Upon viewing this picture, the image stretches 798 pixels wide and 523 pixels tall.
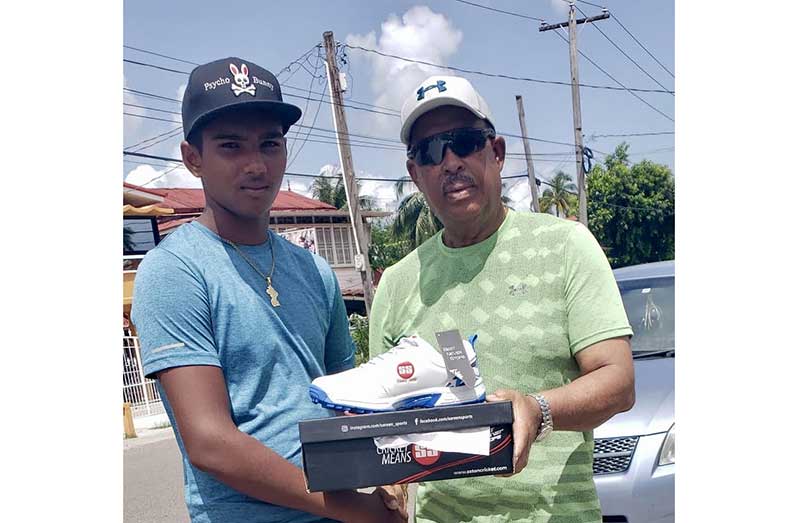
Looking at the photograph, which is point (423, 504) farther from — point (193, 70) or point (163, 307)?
point (193, 70)

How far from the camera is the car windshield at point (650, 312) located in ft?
16.0

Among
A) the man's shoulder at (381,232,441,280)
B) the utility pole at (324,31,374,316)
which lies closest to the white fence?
the utility pole at (324,31,374,316)

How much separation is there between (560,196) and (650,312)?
127 ft

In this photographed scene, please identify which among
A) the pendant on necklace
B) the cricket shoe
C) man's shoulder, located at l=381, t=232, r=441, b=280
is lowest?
A: the cricket shoe

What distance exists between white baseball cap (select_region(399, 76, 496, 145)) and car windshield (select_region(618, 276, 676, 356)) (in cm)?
319

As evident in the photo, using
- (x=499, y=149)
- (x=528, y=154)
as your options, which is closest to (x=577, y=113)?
(x=528, y=154)

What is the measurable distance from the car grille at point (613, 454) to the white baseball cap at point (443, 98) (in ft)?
8.15

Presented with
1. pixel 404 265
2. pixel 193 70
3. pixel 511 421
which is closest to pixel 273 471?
pixel 511 421

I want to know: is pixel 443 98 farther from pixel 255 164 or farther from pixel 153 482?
pixel 153 482

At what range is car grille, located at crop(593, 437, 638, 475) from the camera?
3943mm

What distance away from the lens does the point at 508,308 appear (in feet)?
6.29

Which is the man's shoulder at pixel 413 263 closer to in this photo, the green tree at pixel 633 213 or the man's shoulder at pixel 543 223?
the man's shoulder at pixel 543 223

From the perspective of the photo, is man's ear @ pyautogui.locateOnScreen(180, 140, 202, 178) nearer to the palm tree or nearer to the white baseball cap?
the white baseball cap
